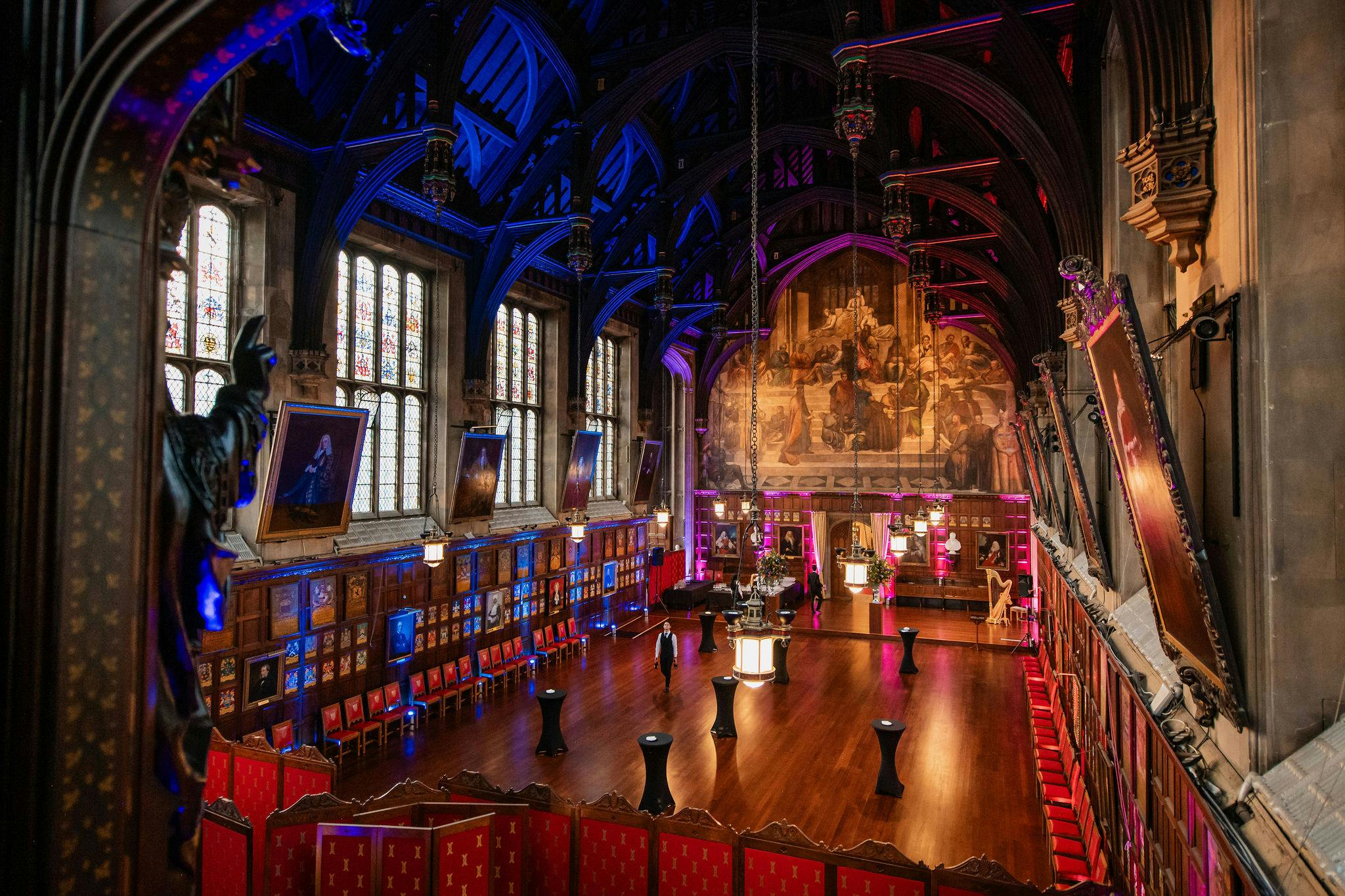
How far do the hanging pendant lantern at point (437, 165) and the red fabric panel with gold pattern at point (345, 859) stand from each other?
611 cm

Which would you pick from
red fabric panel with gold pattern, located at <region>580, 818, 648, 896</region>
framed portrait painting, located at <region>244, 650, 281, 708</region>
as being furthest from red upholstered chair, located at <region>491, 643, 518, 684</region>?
red fabric panel with gold pattern, located at <region>580, 818, 648, 896</region>

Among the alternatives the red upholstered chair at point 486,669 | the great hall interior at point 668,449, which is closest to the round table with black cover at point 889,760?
the great hall interior at point 668,449

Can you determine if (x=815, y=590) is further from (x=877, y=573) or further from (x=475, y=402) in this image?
(x=475, y=402)

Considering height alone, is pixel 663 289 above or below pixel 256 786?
above

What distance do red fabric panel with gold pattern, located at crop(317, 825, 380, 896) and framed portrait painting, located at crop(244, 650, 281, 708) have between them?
4.55m

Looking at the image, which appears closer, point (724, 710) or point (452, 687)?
point (724, 710)

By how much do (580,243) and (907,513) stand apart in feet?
40.9

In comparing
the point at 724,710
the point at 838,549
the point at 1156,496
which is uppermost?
the point at 1156,496

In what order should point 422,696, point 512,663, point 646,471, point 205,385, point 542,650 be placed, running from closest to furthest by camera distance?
point 205,385, point 422,696, point 512,663, point 542,650, point 646,471

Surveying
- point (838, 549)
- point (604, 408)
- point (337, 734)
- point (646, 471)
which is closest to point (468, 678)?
point (337, 734)

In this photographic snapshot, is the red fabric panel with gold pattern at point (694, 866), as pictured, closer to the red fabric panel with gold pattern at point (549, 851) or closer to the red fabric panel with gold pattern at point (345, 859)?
the red fabric panel with gold pattern at point (549, 851)

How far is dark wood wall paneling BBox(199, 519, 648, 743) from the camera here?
9.02 meters

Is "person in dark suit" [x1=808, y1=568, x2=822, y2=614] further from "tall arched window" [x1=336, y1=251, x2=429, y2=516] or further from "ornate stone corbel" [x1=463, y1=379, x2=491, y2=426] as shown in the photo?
"tall arched window" [x1=336, y1=251, x2=429, y2=516]

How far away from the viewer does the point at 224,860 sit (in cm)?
571
